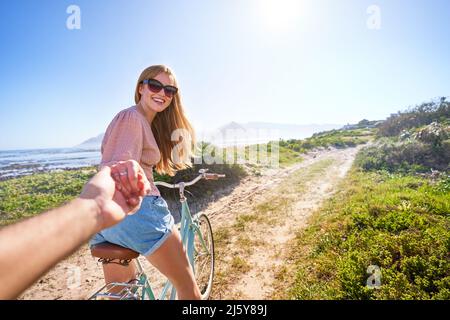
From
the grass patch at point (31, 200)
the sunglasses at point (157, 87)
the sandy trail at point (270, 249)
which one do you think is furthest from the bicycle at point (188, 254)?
the grass patch at point (31, 200)

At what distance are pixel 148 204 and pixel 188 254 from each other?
1623mm

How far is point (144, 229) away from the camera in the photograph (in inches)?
75.3

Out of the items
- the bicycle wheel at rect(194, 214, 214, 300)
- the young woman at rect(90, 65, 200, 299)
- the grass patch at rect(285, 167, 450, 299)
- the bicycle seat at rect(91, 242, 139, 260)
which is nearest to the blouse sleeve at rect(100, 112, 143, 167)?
the young woman at rect(90, 65, 200, 299)

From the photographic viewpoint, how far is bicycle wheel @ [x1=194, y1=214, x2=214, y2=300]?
4.14m

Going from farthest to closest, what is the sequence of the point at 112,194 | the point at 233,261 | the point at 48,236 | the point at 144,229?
1. the point at 233,261
2. the point at 144,229
3. the point at 112,194
4. the point at 48,236

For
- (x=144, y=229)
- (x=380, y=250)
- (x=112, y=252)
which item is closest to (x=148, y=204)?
(x=144, y=229)

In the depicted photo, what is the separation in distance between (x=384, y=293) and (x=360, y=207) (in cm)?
350

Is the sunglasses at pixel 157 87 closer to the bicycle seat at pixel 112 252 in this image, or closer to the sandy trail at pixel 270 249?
the bicycle seat at pixel 112 252

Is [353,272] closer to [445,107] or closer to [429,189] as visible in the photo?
[429,189]

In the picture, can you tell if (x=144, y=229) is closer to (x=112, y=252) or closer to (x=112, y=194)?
(x=112, y=252)

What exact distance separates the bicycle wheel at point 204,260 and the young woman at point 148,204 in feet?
5.60

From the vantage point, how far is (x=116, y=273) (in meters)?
2.50

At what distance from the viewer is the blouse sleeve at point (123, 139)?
5.75 feet
